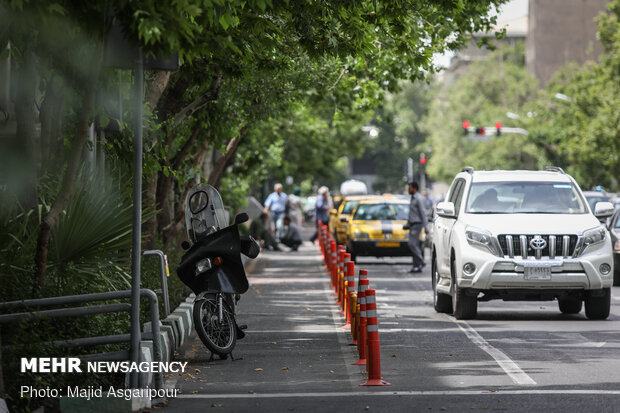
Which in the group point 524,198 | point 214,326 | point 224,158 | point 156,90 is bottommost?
point 214,326

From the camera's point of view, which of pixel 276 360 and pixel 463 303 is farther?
pixel 463 303

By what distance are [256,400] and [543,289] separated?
693 centimetres

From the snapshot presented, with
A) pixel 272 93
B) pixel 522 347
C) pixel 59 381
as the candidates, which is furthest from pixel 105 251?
pixel 272 93

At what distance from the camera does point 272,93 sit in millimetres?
19125

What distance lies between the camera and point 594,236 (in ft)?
51.8

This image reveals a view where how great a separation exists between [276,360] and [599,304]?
18.2 feet

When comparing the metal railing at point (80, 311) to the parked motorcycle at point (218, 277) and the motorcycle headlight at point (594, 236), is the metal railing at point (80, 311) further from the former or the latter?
the motorcycle headlight at point (594, 236)

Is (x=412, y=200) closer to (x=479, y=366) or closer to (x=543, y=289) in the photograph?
(x=543, y=289)

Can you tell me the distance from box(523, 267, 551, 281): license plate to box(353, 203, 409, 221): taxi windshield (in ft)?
53.4

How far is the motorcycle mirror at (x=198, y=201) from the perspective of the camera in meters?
13.1

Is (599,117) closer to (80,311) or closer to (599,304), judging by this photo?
(599,304)

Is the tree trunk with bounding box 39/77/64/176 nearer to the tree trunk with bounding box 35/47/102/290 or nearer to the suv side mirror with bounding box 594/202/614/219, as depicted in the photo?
the tree trunk with bounding box 35/47/102/290

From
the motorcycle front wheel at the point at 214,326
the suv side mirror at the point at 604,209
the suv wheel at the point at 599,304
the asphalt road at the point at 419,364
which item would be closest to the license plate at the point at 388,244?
the asphalt road at the point at 419,364

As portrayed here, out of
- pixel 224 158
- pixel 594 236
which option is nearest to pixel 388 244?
pixel 224 158
